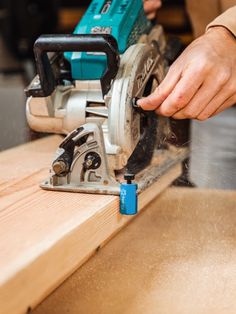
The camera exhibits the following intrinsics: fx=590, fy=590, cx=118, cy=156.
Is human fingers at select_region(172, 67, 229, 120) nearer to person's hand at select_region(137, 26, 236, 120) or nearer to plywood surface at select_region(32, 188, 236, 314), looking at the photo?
person's hand at select_region(137, 26, 236, 120)

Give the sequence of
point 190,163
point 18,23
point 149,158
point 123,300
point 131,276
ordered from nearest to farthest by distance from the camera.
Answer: point 123,300 → point 131,276 → point 149,158 → point 190,163 → point 18,23

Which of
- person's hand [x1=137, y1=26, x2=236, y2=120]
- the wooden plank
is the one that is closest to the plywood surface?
the wooden plank

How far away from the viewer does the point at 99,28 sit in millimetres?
1802

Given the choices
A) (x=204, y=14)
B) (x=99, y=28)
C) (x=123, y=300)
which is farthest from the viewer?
(x=204, y=14)

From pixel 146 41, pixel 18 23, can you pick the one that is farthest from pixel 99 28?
pixel 18 23

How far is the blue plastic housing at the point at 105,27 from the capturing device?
1.74m

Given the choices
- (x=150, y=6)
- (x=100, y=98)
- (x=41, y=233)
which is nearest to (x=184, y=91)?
(x=100, y=98)

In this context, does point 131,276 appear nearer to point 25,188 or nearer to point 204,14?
point 25,188

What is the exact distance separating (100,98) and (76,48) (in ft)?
0.64

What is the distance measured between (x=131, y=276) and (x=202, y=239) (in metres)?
0.31

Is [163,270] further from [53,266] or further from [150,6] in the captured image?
[150,6]

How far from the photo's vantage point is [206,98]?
63.9 inches

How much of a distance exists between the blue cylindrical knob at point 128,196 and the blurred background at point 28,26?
8.52 feet

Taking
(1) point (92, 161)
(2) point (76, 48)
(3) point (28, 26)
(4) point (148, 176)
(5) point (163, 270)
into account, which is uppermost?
(2) point (76, 48)
